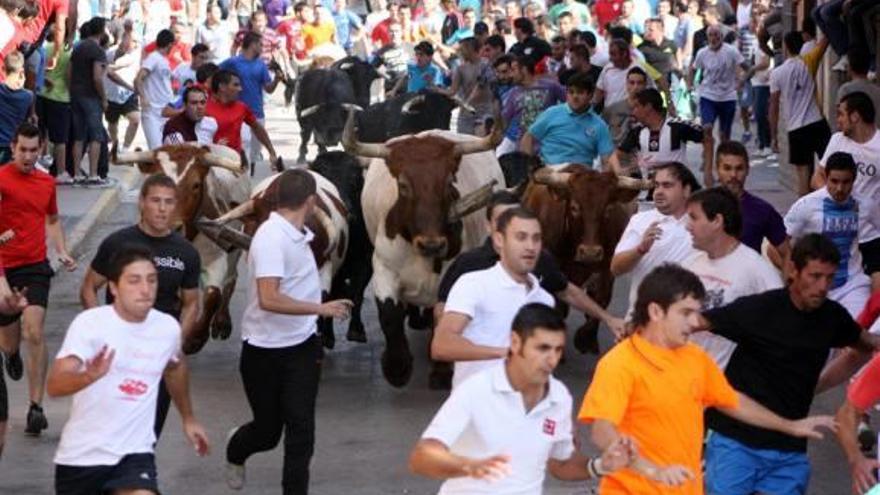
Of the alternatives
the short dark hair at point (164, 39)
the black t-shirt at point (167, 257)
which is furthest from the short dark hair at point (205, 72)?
the black t-shirt at point (167, 257)

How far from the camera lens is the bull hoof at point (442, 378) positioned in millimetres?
15070

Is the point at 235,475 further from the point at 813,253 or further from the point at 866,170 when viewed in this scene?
the point at 866,170

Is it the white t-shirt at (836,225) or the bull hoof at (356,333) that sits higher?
the white t-shirt at (836,225)

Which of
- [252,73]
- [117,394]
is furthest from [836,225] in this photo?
[252,73]

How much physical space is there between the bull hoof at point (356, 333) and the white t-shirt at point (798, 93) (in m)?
6.97

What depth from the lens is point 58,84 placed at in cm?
2603

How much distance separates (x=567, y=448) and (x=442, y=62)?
25506 mm

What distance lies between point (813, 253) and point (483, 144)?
235 inches

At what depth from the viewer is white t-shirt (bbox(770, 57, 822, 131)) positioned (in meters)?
22.4

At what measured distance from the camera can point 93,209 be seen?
2423 centimetres

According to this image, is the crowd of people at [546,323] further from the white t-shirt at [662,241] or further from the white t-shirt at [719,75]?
the white t-shirt at [719,75]

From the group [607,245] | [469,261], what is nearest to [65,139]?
[607,245]

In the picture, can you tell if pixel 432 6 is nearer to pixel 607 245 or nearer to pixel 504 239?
pixel 607 245

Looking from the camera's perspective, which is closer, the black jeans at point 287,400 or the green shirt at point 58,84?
the black jeans at point 287,400
